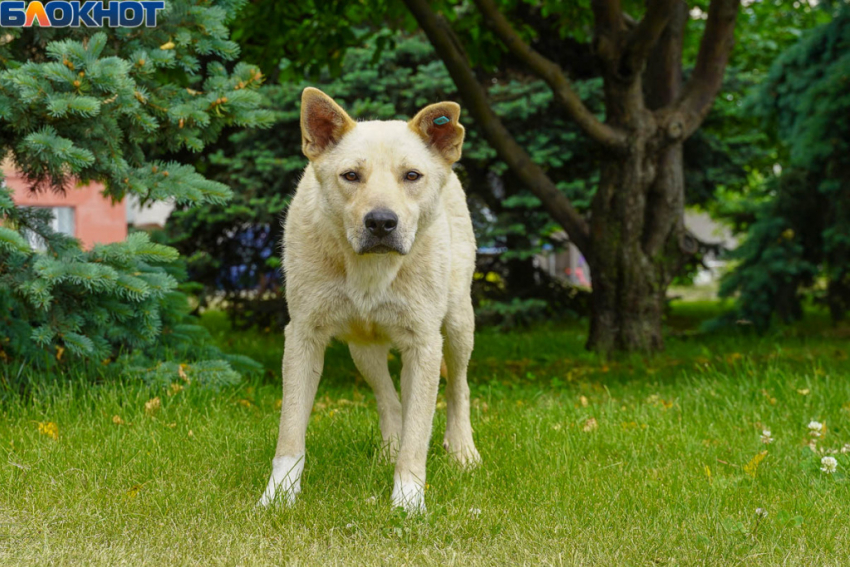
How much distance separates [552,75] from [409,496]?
525 cm

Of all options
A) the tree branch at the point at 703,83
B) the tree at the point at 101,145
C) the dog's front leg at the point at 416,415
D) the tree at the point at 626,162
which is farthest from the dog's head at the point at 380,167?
the tree branch at the point at 703,83

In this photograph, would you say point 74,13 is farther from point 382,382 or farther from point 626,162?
point 626,162

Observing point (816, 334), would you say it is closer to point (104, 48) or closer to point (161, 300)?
point (161, 300)

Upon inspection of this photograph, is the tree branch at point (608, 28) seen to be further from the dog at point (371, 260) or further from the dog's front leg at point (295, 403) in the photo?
the dog's front leg at point (295, 403)

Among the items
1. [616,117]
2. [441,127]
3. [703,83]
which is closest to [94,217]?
[616,117]

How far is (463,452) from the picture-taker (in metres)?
4.49

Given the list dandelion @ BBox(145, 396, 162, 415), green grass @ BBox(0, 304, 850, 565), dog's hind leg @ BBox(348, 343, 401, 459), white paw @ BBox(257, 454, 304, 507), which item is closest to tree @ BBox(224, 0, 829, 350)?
green grass @ BBox(0, 304, 850, 565)

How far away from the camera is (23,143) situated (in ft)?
16.1

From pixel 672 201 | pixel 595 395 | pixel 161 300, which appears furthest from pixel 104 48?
pixel 672 201

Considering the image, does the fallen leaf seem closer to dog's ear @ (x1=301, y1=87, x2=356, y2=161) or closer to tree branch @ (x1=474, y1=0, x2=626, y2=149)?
dog's ear @ (x1=301, y1=87, x2=356, y2=161)

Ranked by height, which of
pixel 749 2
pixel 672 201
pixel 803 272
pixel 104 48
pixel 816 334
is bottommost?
pixel 816 334

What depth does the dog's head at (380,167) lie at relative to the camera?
3434 millimetres

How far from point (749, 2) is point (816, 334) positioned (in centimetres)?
707

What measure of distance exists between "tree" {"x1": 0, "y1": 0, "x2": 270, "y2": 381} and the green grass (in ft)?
1.30
